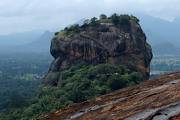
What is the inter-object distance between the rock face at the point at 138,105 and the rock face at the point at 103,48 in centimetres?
3874

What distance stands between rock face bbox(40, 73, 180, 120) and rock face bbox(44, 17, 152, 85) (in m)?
38.7

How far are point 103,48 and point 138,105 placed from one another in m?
43.1

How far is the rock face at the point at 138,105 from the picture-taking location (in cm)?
1165

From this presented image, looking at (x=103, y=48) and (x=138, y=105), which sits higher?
(x=138, y=105)

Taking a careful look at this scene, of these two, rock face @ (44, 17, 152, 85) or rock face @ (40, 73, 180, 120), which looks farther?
rock face @ (44, 17, 152, 85)

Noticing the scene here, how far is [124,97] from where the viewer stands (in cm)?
1436

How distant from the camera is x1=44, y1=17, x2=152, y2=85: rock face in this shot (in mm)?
55094

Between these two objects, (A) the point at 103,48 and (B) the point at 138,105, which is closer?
(B) the point at 138,105

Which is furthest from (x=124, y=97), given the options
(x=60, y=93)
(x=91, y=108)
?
(x=60, y=93)

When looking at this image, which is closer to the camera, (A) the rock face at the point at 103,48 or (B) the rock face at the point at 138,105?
(B) the rock face at the point at 138,105

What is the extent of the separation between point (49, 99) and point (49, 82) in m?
12.3

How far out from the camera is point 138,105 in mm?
12797

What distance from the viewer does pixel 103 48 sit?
55812 mm

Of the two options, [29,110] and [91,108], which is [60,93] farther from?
[91,108]
